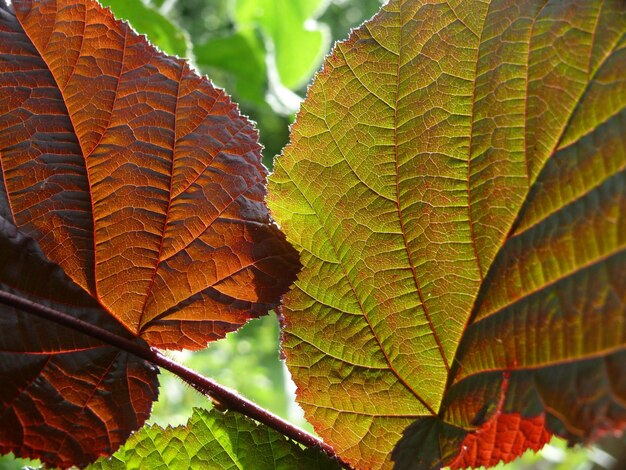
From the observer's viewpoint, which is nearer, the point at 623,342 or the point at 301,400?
the point at 623,342

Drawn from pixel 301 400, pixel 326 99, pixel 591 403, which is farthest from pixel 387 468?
pixel 326 99

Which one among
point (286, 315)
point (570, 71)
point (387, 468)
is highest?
point (570, 71)

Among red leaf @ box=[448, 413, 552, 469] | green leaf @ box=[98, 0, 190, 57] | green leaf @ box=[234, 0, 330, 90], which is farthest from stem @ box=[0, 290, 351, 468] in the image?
green leaf @ box=[234, 0, 330, 90]

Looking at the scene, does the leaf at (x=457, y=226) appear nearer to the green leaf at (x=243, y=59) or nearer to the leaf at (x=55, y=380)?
the leaf at (x=55, y=380)

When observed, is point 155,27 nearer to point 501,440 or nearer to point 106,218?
point 106,218

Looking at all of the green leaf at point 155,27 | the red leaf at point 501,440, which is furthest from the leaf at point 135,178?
the green leaf at point 155,27

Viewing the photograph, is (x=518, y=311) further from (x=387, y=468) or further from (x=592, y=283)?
(x=387, y=468)
